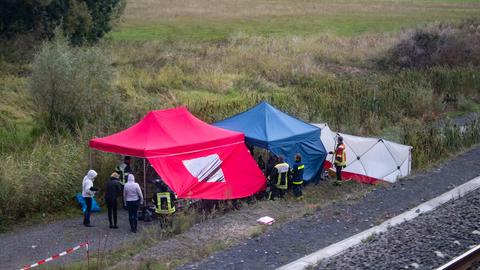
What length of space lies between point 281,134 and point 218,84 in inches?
488

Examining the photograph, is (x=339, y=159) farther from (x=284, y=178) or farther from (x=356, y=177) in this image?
(x=284, y=178)

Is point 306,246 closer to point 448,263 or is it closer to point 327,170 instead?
point 448,263

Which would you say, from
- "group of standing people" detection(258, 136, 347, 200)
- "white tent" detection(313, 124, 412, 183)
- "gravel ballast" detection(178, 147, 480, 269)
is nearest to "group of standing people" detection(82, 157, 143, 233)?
"group of standing people" detection(258, 136, 347, 200)

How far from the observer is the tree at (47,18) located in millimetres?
30516

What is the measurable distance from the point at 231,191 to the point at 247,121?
279cm

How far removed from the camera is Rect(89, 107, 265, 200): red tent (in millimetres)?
16859

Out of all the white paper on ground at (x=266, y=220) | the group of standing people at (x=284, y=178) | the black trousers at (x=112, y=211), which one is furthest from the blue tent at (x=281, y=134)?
the black trousers at (x=112, y=211)

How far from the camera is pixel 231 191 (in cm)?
1766

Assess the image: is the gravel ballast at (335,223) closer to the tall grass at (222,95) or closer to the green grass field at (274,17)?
the tall grass at (222,95)

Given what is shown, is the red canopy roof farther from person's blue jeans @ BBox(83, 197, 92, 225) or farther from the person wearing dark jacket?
person's blue jeans @ BBox(83, 197, 92, 225)

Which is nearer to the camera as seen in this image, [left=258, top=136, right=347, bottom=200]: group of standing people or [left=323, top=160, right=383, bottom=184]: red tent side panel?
[left=258, top=136, right=347, bottom=200]: group of standing people

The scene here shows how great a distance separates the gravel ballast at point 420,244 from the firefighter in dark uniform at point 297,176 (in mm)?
4523

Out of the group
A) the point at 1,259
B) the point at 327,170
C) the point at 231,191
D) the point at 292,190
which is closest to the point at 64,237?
the point at 1,259

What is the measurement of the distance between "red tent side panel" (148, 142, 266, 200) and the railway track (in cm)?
755
